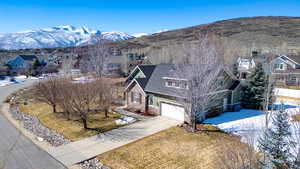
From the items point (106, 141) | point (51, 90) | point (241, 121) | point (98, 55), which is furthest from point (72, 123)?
point (98, 55)

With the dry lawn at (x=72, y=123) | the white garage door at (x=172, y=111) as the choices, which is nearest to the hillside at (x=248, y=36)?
the dry lawn at (x=72, y=123)

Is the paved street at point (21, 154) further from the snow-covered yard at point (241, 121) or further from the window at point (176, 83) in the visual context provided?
the snow-covered yard at point (241, 121)

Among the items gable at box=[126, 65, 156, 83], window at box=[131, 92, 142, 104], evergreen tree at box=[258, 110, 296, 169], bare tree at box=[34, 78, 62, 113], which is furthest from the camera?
gable at box=[126, 65, 156, 83]

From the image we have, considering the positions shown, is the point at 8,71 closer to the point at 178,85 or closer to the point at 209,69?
the point at 178,85

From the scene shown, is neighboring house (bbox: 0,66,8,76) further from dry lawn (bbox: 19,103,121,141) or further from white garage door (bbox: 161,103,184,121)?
white garage door (bbox: 161,103,184,121)

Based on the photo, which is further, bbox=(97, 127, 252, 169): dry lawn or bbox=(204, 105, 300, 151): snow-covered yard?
bbox=(204, 105, 300, 151): snow-covered yard

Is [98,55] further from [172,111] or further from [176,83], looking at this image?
[172,111]

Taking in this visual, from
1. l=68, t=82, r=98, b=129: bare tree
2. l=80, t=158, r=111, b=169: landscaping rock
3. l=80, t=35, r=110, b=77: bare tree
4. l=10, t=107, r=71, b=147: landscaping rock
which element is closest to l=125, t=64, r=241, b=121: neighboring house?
l=68, t=82, r=98, b=129: bare tree

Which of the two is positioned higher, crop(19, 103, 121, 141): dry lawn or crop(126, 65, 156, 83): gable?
crop(126, 65, 156, 83): gable
